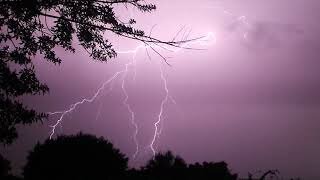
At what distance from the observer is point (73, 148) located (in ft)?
94.2

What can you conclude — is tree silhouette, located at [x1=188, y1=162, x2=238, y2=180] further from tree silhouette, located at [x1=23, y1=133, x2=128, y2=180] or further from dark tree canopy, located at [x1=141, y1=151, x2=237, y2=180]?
tree silhouette, located at [x1=23, y1=133, x2=128, y2=180]

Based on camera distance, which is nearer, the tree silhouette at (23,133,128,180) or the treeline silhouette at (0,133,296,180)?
the treeline silhouette at (0,133,296,180)

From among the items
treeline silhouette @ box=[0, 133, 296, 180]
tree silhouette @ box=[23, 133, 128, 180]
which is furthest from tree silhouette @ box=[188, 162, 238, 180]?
tree silhouette @ box=[23, 133, 128, 180]

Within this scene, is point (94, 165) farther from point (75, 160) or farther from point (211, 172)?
point (211, 172)

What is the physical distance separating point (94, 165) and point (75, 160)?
1131 millimetres

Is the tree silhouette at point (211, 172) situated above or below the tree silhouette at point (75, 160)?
below

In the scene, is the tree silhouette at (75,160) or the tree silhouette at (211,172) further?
the tree silhouette at (75,160)

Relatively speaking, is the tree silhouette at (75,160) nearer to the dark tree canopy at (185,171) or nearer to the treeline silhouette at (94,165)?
the treeline silhouette at (94,165)

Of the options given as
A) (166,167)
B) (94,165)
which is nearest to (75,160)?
(94,165)

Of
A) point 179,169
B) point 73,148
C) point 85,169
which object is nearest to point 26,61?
point 179,169

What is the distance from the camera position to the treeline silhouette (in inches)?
866

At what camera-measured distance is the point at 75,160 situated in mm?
26906

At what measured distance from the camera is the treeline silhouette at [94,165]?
72.1 feet

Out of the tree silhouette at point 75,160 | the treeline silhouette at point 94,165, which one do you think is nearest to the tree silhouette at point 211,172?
the treeline silhouette at point 94,165
